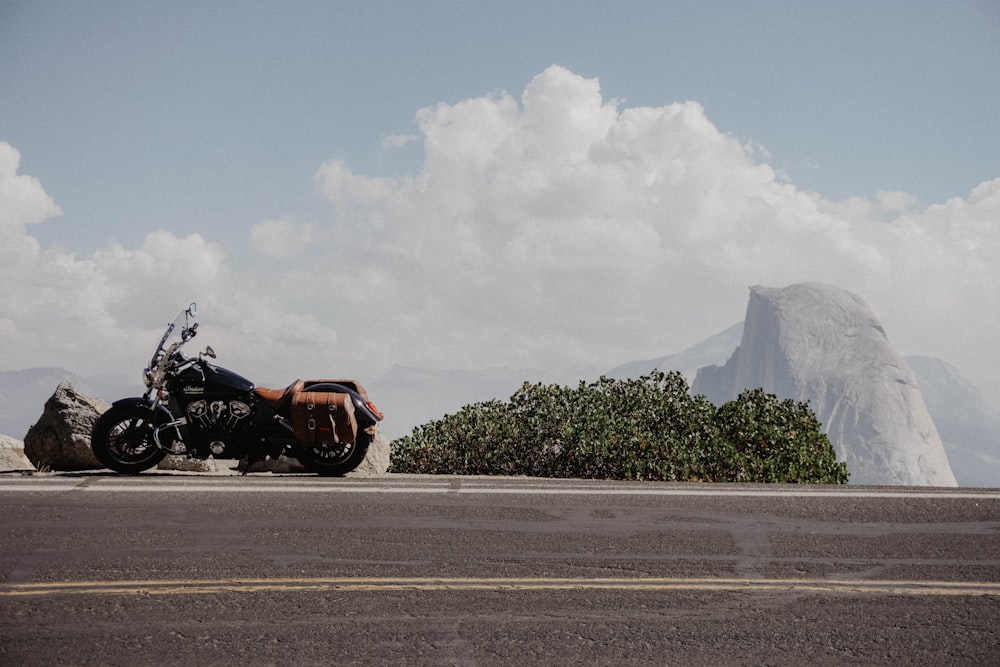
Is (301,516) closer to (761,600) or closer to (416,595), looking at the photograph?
(416,595)

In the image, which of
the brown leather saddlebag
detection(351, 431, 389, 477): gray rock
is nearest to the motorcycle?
the brown leather saddlebag

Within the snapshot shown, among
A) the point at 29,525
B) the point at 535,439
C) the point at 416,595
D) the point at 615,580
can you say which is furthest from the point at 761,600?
the point at 535,439

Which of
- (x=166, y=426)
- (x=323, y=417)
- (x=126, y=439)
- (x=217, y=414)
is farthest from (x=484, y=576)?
(x=126, y=439)

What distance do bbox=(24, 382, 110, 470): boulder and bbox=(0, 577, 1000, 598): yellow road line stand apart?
5.94 metres

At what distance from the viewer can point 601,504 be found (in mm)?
8477

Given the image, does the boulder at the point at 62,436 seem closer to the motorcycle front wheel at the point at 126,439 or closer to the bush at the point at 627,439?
the motorcycle front wheel at the point at 126,439

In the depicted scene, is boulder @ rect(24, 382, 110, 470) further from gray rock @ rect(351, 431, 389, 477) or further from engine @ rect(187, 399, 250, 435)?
gray rock @ rect(351, 431, 389, 477)

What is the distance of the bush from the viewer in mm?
13016

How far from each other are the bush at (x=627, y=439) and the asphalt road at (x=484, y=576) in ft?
13.0

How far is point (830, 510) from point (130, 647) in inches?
246

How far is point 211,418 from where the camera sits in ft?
32.3

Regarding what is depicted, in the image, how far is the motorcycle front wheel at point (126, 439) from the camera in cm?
981

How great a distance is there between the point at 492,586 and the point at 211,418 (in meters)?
5.24

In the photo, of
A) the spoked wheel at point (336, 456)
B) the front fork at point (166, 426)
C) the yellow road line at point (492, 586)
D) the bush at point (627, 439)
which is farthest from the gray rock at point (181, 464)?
the yellow road line at point (492, 586)
